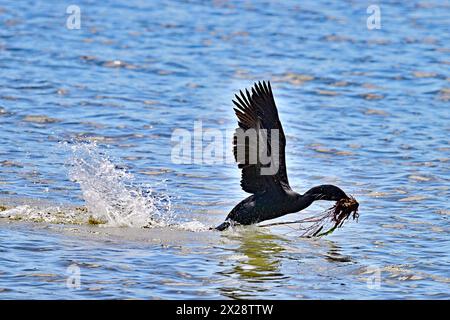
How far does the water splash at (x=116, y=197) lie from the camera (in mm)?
9312

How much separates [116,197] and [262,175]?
60.4 inches

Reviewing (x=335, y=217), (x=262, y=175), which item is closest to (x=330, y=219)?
(x=335, y=217)

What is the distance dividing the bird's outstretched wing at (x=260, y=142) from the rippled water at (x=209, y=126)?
527 mm

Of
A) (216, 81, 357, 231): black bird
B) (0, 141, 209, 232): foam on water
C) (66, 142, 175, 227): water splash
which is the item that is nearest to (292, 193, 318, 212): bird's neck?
(216, 81, 357, 231): black bird

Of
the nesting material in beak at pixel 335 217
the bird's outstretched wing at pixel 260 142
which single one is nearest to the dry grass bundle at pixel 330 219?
the nesting material in beak at pixel 335 217

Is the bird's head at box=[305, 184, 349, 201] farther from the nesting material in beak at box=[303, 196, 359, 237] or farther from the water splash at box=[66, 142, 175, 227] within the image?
the water splash at box=[66, 142, 175, 227]

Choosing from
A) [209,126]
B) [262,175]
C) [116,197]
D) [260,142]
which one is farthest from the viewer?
[209,126]

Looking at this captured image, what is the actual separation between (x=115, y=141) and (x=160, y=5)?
780cm

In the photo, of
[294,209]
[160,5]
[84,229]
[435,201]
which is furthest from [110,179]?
[160,5]

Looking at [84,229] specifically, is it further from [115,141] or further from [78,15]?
[78,15]

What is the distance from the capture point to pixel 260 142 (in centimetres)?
870

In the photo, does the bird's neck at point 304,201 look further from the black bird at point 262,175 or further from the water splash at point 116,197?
the water splash at point 116,197

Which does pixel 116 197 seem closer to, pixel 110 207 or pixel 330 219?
pixel 110 207
